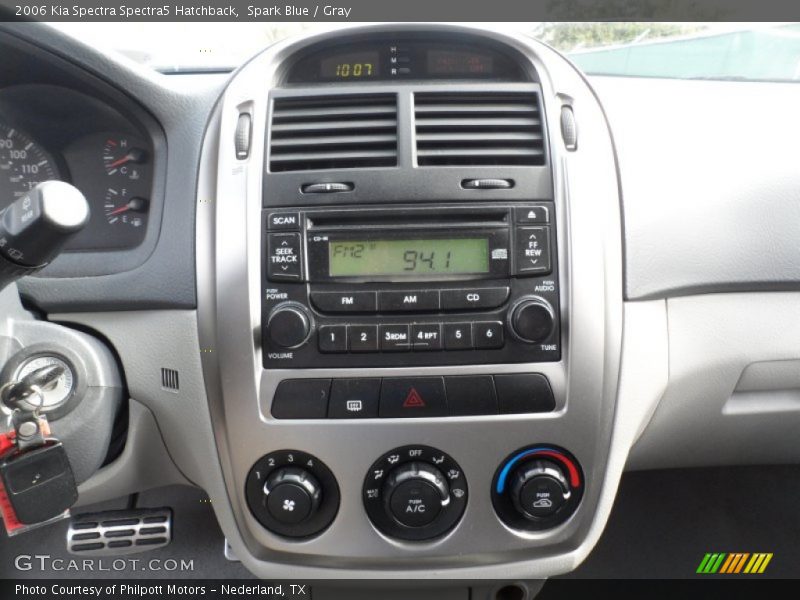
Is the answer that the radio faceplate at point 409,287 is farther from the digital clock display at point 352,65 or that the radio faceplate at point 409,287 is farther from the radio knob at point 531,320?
the digital clock display at point 352,65

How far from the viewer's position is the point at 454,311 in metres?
1.17

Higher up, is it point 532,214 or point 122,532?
point 532,214

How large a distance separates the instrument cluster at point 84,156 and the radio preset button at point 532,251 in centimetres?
71

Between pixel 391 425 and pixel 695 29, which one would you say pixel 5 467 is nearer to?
pixel 391 425

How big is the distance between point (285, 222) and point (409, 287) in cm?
23

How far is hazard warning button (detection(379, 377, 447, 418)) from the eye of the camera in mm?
1168

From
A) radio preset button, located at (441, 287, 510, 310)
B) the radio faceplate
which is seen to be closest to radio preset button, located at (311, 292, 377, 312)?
the radio faceplate

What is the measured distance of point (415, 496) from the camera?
3.84ft

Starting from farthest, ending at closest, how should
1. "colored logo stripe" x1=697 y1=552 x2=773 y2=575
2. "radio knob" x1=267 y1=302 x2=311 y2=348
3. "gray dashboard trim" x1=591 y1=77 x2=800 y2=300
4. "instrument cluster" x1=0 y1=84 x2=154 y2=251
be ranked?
"colored logo stripe" x1=697 y1=552 x2=773 y2=575
"instrument cluster" x1=0 y1=84 x2=154 y2=251
"gray dashboard trim" x1=591 y1=77 x2=800 y2=300
"radio knob" x1=267 y1=302 x2=311 y2=348

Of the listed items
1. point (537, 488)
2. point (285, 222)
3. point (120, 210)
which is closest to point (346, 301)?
point (285, 222)

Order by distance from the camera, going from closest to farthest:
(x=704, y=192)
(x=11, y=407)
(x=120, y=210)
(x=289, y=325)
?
(x=11, y=407), (x=289, y=325), (x=704, y=192), (x=120, y=210)

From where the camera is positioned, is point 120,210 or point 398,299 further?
point 120,210

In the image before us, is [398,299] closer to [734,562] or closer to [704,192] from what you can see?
[704,192]

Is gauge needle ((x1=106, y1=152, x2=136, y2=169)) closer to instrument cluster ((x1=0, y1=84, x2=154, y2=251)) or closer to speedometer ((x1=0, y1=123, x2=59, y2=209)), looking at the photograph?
instrument cluster ((x1=0, y1=84, x2=154, y2=251))
